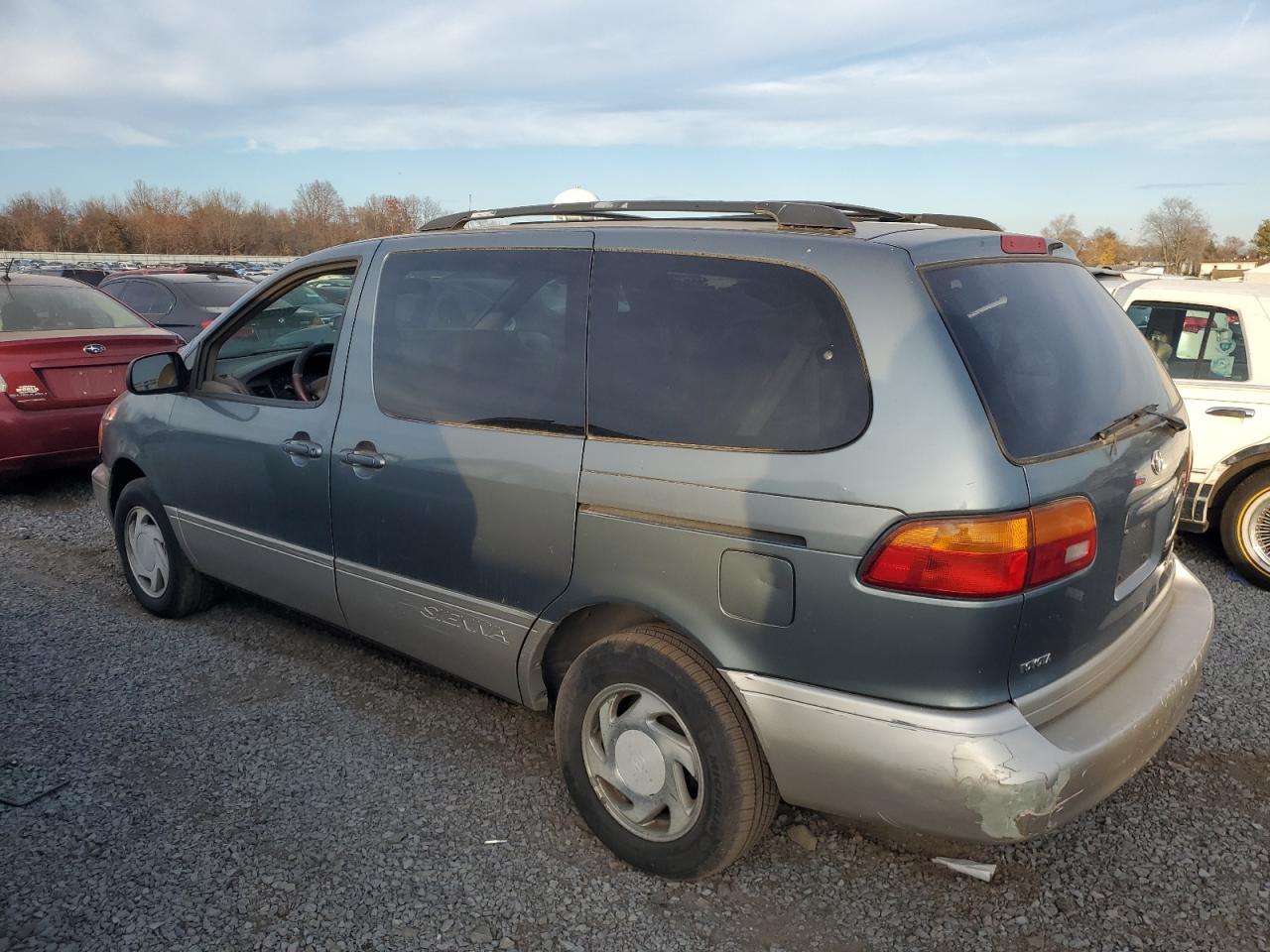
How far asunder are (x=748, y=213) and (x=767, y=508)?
1.01m

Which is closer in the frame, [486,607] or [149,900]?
[149,900]

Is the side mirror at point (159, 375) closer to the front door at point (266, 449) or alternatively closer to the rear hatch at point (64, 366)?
the front door at point (266, 449)

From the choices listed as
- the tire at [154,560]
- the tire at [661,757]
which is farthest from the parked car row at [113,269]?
the tire at [661,757]

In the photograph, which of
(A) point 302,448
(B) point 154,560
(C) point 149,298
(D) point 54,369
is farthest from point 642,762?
(C) point 149,298

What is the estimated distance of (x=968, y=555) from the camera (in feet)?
6.93

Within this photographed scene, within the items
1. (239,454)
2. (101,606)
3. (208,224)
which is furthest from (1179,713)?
(208,224)

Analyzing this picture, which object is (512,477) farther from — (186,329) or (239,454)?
(186,329)

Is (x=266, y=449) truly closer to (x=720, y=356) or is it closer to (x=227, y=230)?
(x=720, y=356)

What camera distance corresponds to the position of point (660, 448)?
2.55 m

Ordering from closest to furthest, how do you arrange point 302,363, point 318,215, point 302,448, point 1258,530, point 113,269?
point 302,448, point 302,363, point 1258,530, point 113,269, point 318,215

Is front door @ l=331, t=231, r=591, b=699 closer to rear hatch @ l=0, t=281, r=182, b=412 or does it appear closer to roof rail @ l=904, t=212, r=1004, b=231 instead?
roof rail @ l=904, t=212, r=1004, b=231

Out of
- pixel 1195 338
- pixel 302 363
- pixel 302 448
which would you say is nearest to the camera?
pixel 302 448

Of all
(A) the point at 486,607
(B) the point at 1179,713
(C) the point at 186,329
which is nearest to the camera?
(B) the point at 1179,713

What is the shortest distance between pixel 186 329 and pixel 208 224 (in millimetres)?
76340
